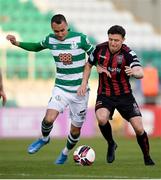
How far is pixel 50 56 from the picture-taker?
90.5 feet

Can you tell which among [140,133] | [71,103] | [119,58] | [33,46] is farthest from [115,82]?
[33,46]

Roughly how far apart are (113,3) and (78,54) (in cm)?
2120

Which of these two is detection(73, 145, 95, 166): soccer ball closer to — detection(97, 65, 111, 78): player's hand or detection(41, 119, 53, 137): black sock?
detection(41, 119, 53, 137): black sock

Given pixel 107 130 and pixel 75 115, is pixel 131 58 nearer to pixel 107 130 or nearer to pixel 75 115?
pixel 107 130

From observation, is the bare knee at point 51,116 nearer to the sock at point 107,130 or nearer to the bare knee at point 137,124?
the sock at point 107,130

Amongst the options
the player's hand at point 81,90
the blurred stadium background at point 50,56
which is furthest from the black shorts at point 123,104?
the blurred stadium background at point 50,56

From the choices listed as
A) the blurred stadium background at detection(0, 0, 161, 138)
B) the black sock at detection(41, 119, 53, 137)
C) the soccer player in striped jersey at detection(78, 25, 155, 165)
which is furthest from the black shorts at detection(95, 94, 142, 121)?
the blurred stadium background at detection(0, 0, 161, 138)

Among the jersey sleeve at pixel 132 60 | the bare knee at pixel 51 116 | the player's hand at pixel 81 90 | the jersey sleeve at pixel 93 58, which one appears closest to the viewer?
the jersey sleeve at pixel 132 60

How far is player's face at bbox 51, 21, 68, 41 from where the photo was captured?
11305 millimetres

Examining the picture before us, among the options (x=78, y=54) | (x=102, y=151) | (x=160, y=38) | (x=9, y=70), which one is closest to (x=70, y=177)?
(x=78, y=54)

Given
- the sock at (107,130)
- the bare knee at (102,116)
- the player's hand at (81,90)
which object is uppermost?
the player's hand at (81,90)

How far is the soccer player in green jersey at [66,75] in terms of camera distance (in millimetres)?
11594

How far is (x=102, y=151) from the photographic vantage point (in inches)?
609

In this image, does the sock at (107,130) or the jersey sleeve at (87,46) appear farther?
the jersey sleeve at (87,46)
